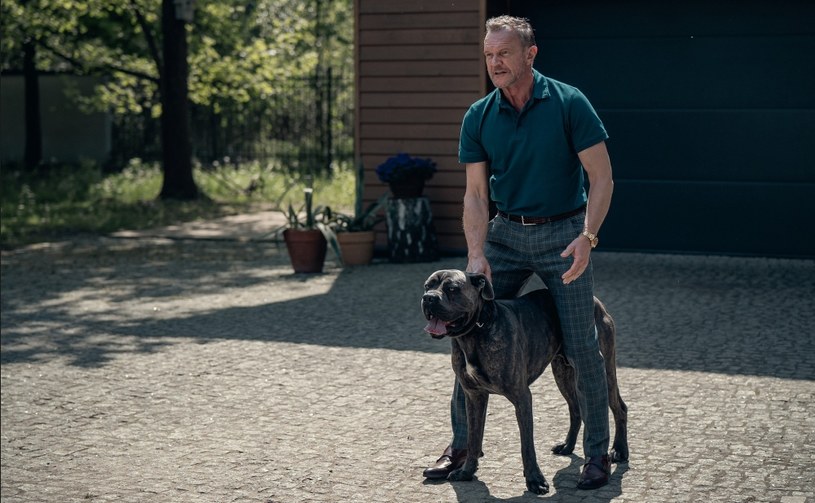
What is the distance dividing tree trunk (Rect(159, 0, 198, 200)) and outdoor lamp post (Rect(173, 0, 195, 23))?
53cm

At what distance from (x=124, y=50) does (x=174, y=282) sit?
1439 cm

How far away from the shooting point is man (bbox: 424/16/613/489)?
5.21m

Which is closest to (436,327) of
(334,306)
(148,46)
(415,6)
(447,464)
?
(447,464)

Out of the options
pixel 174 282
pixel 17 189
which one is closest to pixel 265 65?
pixel 17 189

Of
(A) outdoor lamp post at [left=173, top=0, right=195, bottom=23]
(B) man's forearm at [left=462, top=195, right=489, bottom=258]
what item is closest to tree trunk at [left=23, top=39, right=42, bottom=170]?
(A) outdoor lamp post at [left=173, top=0, right=195, bottom=23]

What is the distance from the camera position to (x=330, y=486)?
562 centimetres

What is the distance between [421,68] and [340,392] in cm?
663

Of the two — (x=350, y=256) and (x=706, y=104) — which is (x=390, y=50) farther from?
(x=706, y=104)

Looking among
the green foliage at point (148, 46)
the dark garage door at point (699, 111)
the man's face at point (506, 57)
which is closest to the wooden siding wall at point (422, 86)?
the dark garage door at point (699, 111)

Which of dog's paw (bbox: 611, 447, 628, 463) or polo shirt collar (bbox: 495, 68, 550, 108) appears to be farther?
dog's paw (bbox: 611, 447, 628, 463)

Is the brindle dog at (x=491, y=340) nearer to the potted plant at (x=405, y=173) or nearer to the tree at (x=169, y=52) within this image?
the potted plant at (x=405, y=173)

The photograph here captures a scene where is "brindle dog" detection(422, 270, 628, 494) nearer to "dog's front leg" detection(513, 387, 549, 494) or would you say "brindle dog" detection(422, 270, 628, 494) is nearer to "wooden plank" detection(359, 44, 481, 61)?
"dog's front leg" detection(513, 387, 549, 494)

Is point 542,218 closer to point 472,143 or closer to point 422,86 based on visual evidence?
point 472,143

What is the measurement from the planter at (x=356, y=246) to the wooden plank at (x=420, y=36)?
84.0 inches
